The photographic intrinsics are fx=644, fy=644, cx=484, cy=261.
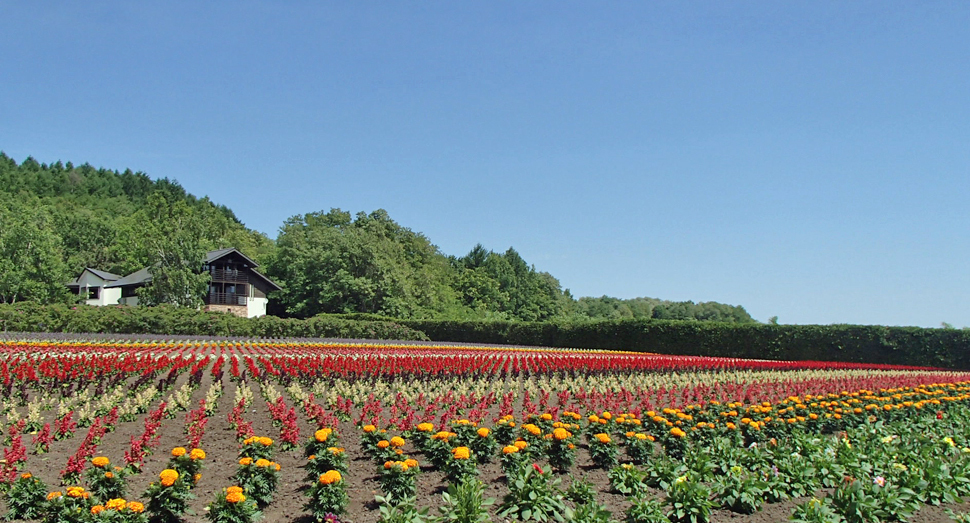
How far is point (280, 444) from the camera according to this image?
26.1 feet

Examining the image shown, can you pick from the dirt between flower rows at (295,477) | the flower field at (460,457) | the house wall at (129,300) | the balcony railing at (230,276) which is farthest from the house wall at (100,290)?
the dirt between flower rows at (295,477)

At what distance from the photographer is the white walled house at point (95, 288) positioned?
59.8 meters

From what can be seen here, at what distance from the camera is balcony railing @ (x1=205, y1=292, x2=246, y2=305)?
54.3 meters

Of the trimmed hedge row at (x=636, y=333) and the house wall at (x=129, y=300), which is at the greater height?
the house wall at (x=129, y=300)

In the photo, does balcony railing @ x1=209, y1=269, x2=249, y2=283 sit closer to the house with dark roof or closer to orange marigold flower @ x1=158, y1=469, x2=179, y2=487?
the house with dark roof

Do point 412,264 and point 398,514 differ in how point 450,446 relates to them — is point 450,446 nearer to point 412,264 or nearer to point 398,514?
point 398,514

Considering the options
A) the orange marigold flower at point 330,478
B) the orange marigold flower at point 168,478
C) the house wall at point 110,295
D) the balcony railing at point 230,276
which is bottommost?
the orange marigold flower at point 330,478

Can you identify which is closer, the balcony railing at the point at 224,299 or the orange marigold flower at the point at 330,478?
the orange marigold flower at the point at 330,478

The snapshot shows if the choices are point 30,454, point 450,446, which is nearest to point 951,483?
point 450,446

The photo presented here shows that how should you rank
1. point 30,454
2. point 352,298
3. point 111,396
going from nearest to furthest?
point 30,454 < point 111,396 < point 352,298

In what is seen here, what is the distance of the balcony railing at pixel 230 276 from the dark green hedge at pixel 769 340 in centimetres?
2766

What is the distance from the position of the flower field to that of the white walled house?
53612 millimetres

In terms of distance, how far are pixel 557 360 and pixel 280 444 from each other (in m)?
13.8

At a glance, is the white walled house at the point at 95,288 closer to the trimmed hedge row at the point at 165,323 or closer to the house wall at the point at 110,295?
the house wall at the point at 110,295
